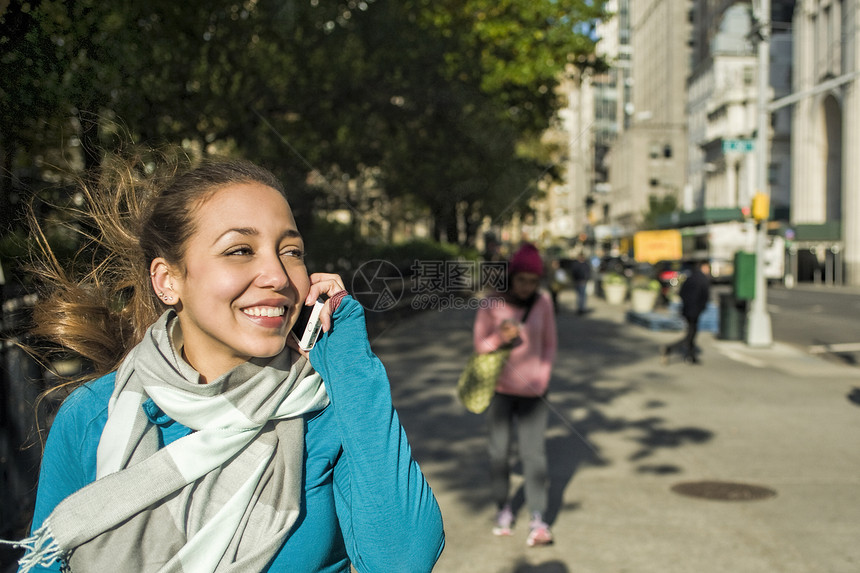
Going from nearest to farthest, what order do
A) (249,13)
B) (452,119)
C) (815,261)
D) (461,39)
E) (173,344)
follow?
(173,344)
(249,13)
(452,119)
(461,39)
(815,261)

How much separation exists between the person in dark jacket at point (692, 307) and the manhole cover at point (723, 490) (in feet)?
22.9

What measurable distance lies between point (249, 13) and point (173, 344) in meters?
11.0

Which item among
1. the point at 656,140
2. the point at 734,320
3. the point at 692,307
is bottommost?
the point at 734,320

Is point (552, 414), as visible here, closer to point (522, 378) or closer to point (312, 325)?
point (522, 378)

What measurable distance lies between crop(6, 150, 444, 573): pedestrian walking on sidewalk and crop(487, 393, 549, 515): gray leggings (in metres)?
3.72

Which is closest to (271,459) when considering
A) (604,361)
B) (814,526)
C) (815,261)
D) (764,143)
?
(814,526)

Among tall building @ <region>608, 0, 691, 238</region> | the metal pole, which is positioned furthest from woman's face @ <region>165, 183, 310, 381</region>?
tall building @ <region>608, 0, 691, 238</region>

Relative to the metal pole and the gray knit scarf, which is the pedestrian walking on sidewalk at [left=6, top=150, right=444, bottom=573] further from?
the metal pole

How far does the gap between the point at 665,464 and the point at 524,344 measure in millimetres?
2404

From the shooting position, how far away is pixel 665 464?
7.15 m

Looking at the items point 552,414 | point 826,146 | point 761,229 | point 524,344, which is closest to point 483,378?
point 524,344

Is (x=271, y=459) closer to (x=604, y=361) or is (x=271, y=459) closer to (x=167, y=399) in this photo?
(x=167, y=399)

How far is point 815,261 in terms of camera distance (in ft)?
163

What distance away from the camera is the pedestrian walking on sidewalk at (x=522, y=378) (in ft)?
17.9
